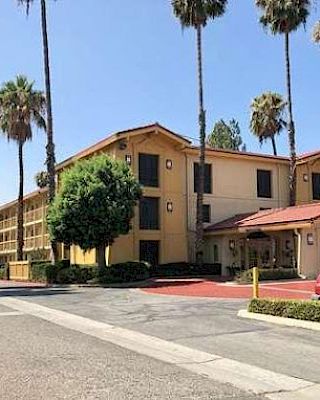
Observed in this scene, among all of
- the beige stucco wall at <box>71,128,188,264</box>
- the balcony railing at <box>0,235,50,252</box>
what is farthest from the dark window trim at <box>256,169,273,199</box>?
the balcony railing at <box>0,235,50,252</box>

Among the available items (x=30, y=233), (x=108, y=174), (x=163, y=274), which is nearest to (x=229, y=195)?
(x=163, y=274)

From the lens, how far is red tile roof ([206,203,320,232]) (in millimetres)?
30109

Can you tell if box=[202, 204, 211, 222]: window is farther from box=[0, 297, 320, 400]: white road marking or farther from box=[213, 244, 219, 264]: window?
box=[0, 297, 320, 400]: white road marking

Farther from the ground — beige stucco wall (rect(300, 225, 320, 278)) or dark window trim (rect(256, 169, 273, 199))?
dark window trim (rect(256, 169, 273, 199))

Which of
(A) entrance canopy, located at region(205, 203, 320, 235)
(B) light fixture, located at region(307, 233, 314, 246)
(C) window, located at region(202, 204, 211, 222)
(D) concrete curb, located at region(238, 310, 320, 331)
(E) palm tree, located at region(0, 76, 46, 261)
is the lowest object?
(D) concrete curb, located at region(238, 310, 320, 331)

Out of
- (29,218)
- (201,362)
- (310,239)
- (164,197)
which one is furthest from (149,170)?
(201,362)

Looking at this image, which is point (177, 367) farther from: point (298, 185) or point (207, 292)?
point (298, 185)

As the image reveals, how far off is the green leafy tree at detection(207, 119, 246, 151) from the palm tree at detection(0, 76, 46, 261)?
29271 mm

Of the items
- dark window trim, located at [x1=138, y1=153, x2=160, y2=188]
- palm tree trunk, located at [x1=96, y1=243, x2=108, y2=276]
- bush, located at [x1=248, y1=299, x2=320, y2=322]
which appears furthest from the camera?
dark window trim, located at [x1=138, y1=153, x2=160, y2=188]

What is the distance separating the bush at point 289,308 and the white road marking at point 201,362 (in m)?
3.69

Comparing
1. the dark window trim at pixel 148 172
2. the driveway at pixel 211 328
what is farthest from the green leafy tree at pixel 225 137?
the driveway at pixel 211 328

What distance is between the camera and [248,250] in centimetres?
3516

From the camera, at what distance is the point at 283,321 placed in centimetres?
1378

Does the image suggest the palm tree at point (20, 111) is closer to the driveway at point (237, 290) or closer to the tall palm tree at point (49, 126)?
the tall palm tree at point (49, 126)
